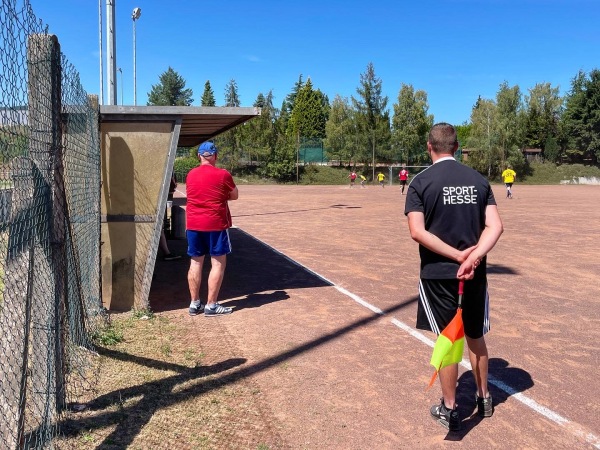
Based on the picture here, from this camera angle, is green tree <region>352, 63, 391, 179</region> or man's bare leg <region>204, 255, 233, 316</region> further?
green tree <region>352, 63, 391, 179</region>

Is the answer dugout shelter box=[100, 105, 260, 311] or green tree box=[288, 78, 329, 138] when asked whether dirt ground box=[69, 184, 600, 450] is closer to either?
dugout shelter box=[100, 105, 260, 311]

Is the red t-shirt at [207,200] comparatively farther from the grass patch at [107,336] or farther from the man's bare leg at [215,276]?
the grass patch at [107,336]

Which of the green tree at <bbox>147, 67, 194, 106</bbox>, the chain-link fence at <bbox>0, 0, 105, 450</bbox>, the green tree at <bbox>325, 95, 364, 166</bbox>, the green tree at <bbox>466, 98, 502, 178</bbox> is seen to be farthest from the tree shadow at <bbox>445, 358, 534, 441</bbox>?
the green tree at <bbox>147, 67, 194, 106</bbox>

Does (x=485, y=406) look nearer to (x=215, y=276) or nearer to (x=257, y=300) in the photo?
(x=215, y=276)

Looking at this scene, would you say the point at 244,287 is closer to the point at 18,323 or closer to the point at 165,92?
the point at 18,323

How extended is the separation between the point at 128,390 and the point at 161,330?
5.24 feet

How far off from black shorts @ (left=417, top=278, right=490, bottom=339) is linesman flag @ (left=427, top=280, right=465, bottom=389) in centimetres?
9

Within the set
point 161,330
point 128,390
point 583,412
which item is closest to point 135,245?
point 161,330

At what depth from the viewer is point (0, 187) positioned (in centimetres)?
275

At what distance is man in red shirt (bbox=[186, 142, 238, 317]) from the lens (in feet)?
20.4

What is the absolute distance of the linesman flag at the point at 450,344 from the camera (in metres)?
3.50

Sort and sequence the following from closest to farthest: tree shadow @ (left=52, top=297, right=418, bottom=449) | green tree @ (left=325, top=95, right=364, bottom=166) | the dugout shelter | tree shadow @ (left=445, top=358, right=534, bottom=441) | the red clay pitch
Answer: tree shadow @ (left=52, top=297, right=418, bottom=449) → the red clay pitch → tree shadow @ (left=445, top=358, right=534, bottom=441) → the dugout shelter → green tree @ (left=325, top=95, right=364, bottom=166)

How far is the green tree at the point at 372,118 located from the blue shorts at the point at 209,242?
47.9 m

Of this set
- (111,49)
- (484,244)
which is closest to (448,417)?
(484,244)
